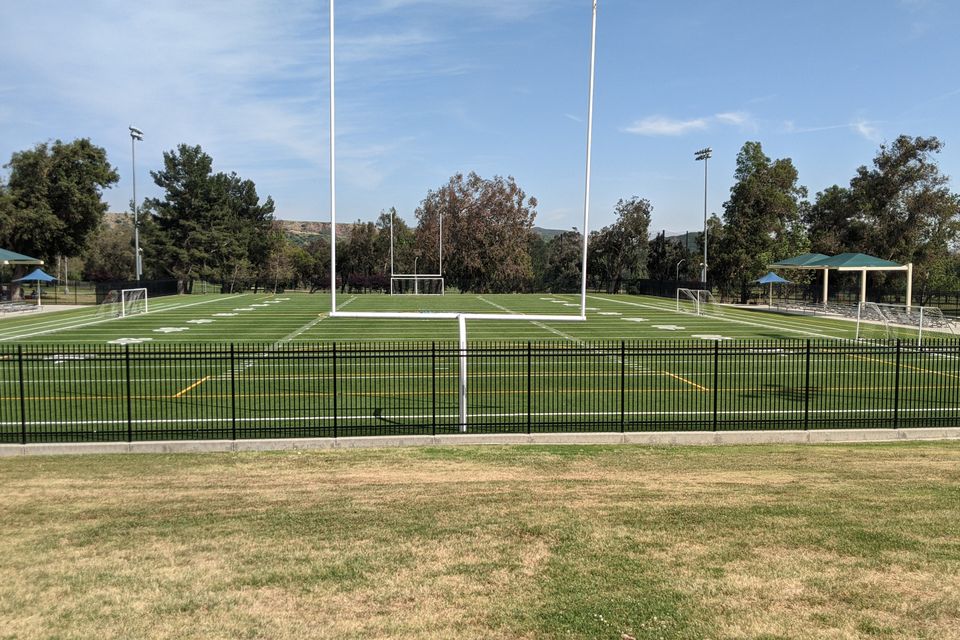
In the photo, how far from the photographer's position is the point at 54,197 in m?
59.5

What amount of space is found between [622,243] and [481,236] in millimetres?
17989

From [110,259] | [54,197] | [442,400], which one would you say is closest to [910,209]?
[442,400]

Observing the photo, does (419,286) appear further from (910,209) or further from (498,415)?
(498,415)

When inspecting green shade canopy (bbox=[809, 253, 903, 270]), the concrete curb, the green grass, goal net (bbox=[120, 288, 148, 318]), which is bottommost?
the concrete curb

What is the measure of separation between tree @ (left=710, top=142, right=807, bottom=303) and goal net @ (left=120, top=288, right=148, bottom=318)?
47.3 metres

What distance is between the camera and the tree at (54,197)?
5806 centimetres

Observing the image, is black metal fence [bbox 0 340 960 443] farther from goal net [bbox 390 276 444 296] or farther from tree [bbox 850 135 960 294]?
goal net [bbox 390 276 444 296]

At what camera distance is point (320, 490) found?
904cm

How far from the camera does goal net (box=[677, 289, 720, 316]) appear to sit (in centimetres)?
4861

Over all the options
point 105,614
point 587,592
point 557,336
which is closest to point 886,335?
point 557,336

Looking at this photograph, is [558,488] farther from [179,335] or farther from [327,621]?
[179,335]

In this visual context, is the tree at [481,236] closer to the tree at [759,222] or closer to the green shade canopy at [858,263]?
the tree at [759,222]

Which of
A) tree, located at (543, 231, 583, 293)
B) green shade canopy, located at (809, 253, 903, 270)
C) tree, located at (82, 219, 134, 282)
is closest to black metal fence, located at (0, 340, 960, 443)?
green shade canopy, located at (809, 253, 903, 270)

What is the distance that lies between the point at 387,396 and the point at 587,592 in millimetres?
11768
